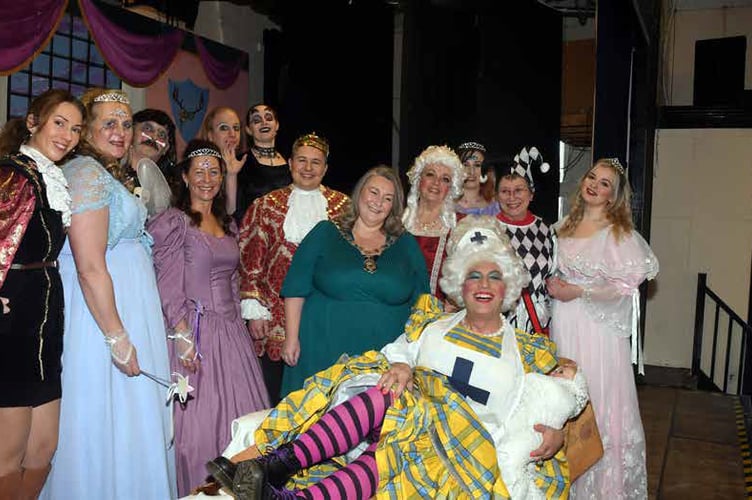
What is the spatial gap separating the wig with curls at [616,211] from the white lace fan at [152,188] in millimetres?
2057

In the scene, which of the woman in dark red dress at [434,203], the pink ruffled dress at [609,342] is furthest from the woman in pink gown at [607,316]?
the woman in dark red dress at [434,203]

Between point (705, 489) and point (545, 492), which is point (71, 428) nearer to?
point (545, 492)

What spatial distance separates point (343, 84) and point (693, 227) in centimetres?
465

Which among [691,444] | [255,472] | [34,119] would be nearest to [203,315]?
[34,119]

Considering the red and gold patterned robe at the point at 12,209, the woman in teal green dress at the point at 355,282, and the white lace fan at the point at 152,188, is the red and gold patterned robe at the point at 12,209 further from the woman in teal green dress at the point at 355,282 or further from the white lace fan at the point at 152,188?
the woman in teal green dress at the point at 355,282

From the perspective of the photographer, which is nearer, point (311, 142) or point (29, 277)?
point (29, 277)

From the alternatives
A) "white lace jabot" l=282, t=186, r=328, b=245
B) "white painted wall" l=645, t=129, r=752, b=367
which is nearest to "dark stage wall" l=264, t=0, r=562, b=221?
"white lace jabot" l=282, t=186, r=328, b=245

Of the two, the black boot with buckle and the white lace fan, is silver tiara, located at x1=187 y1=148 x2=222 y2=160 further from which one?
the black boot with buckle

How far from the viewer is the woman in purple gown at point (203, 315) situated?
3371mm

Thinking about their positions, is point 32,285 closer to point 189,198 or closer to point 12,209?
point 12,209

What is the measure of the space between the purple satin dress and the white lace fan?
0.27 feet

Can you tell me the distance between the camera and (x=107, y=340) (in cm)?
287

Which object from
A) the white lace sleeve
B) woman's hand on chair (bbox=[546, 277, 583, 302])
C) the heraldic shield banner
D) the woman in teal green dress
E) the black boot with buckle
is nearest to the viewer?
the black boot with buckle

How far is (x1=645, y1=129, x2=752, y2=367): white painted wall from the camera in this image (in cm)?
901
